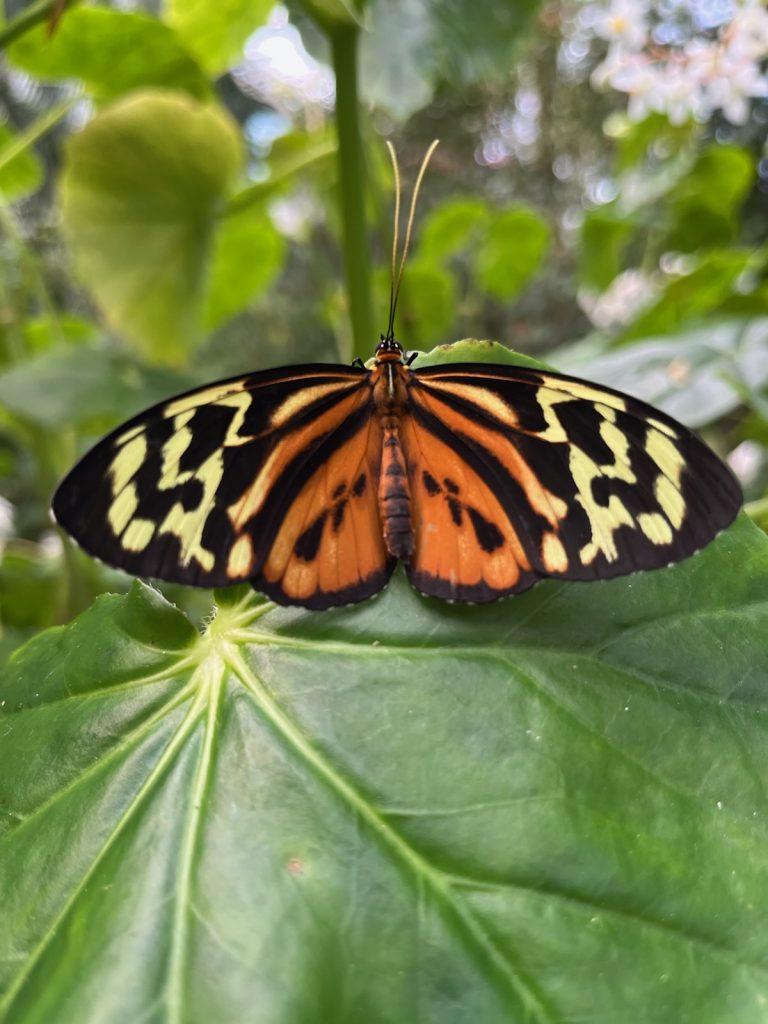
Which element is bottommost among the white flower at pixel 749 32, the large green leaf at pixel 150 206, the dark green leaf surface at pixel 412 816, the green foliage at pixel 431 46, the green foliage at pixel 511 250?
the dark green leaf surface at pixel 412 816

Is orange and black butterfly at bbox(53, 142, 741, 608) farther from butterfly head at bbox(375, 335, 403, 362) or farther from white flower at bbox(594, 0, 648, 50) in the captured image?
white flower at bbox(594, 0, 648, 50)

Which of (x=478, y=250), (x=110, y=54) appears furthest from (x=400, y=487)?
(x=478, y=250)

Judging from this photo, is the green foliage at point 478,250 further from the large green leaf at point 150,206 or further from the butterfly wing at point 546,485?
the butterfly wing at point 546,485

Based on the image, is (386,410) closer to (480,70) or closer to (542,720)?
(542,720)

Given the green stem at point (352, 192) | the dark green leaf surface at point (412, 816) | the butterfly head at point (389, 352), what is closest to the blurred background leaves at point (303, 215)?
the green stem at point (352, 192)

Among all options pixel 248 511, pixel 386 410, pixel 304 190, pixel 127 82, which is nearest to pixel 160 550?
pixel 248 511

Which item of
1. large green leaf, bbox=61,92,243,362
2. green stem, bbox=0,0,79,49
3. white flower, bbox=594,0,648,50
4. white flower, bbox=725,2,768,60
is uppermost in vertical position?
white flower, bbox=594,0,648,50

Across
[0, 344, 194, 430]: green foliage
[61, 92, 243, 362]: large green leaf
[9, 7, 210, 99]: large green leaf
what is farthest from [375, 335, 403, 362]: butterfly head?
[9, 7, 210, 99]: large green leaf
